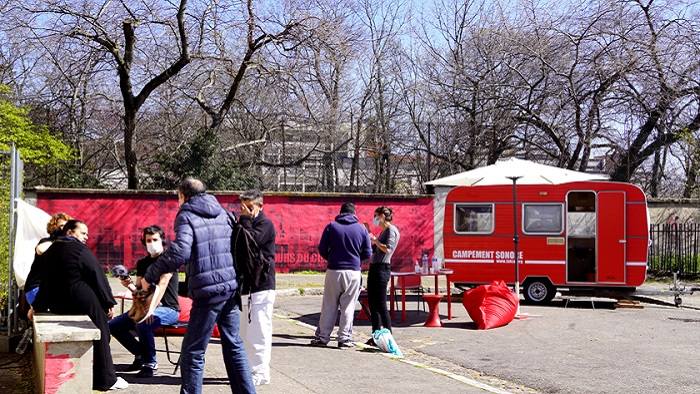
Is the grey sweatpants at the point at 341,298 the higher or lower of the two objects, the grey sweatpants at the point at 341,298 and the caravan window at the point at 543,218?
the lower

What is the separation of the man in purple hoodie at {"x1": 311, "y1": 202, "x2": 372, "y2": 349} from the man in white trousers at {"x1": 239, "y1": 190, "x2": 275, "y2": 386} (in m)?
1.98

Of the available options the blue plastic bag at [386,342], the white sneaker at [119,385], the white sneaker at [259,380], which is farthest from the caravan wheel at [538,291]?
the white sneaker at [119,385]

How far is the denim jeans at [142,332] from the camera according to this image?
8781 millimetres

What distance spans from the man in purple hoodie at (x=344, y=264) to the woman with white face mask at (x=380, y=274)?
324 mm

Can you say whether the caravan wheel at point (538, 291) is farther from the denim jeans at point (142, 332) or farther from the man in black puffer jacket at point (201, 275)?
the man in black puffer jacket at point (201, 275)

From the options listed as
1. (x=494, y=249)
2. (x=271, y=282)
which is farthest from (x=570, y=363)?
(x=494, y=249)

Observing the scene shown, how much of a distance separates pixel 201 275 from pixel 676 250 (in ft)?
66.2

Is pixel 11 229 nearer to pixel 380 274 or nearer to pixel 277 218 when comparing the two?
pixel 380 274

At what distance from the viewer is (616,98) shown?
27.1 m

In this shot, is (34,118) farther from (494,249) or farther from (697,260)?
(697,260)

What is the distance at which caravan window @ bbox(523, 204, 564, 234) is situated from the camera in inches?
711

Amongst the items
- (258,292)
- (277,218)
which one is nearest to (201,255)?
(258,292)

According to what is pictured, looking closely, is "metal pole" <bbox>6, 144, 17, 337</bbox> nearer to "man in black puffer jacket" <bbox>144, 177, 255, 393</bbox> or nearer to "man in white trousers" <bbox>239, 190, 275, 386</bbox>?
"man in white trousers" <bbox>239, 190, 275, 386</bbox>

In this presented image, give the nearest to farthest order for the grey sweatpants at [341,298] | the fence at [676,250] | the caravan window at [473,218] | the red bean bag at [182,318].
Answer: the red bean bag at [182,318] → the grey sweatpants at [341,298] → the caravan window at [473,218] → the fence at [676,250]
